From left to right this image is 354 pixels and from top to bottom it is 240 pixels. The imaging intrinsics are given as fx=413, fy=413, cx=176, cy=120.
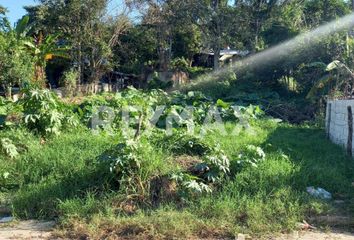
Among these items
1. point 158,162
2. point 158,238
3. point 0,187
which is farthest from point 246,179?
point 0,187

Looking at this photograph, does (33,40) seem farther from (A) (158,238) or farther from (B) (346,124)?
(A) (158,238)

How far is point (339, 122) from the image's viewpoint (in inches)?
379

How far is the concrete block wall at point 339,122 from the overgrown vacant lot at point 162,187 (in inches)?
72.5

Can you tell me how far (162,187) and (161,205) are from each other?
367 millimetres

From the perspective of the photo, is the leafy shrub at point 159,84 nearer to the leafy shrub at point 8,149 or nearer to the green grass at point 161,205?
the green grass at point 161,205

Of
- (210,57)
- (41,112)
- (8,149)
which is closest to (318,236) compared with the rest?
(8,149)

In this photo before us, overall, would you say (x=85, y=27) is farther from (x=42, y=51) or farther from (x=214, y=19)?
(x=214, y=19)

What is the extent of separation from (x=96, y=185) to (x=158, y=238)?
4.89 ft

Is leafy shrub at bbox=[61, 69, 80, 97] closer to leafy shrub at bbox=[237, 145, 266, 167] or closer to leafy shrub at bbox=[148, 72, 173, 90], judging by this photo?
leafy shrub at bbox=[148, 72, 173, 90]

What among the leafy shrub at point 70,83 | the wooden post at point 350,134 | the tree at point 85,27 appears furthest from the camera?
the tree at point 85,27

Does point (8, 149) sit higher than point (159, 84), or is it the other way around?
point (159, 84)

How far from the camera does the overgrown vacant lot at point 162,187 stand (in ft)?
15.5

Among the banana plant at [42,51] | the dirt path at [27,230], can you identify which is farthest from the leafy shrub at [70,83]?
the dirt path at [27,230]

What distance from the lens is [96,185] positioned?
18.3 ft
